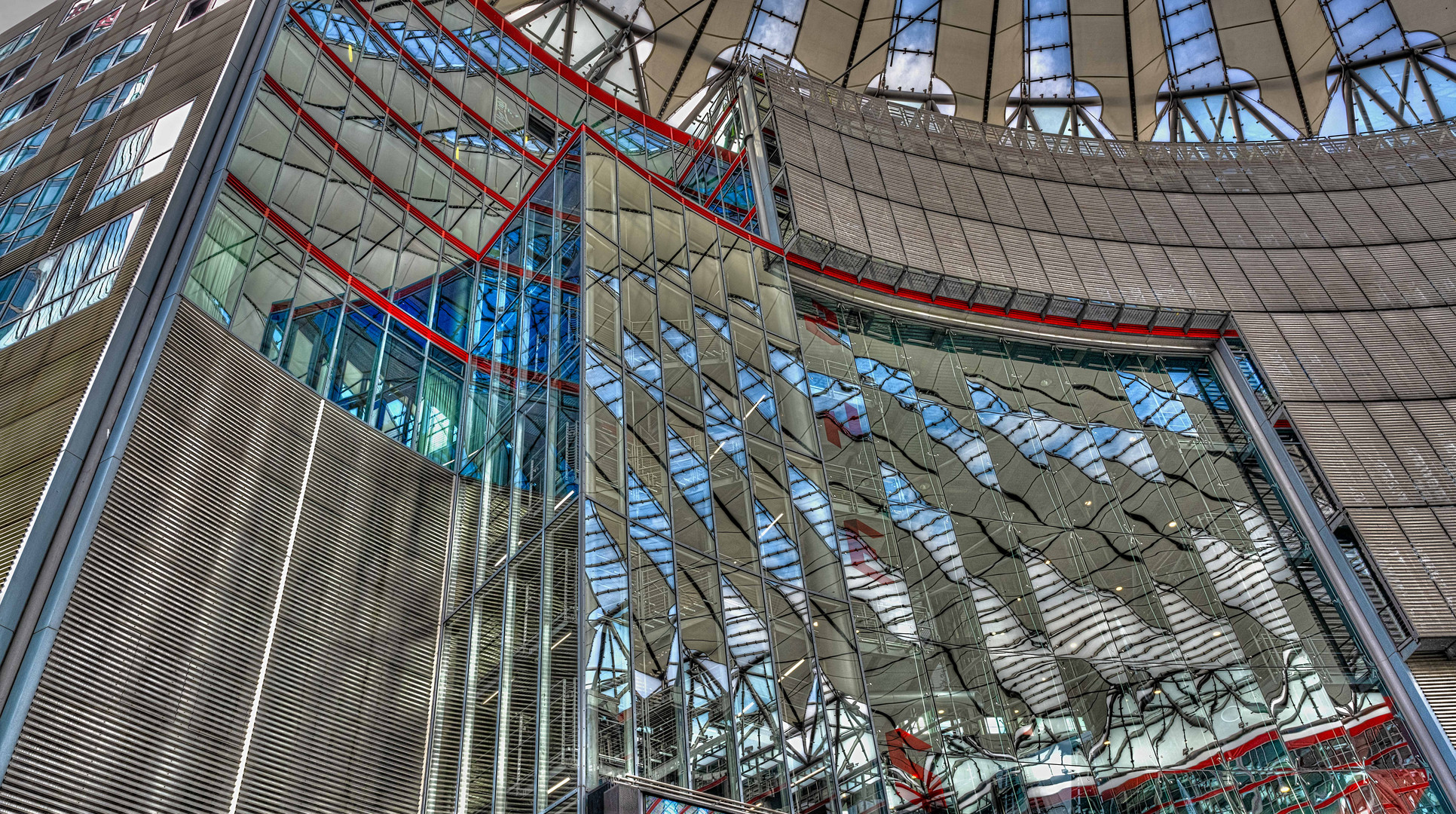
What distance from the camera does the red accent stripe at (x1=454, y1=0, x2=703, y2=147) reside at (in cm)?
3278

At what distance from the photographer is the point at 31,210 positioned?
18.4 metres

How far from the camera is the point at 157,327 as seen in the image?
47.4ft

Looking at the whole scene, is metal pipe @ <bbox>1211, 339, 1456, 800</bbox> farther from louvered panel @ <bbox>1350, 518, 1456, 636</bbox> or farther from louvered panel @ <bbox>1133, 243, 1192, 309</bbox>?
louvered panel @ <bbox>1133, 243, 1192, 309</bbox>

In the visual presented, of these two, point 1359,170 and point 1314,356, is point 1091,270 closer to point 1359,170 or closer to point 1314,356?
point 1314,356

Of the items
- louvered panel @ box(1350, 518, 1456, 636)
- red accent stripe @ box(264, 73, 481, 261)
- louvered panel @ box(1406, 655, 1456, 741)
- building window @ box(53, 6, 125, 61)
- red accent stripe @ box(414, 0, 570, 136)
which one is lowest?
louvered panel @ box(1406, 655, 1456, 741)

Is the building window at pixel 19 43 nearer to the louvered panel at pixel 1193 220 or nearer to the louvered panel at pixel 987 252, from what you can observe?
the louvered panel at pixel 987 252

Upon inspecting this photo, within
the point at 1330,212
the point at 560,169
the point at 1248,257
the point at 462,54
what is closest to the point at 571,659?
the point at 560,169

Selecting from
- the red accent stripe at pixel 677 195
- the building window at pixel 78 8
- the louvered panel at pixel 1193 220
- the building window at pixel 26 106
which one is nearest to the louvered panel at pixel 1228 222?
the louvered panel at pixel 1193 220

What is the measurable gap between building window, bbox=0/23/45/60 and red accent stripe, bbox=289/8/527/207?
10711 millimetres

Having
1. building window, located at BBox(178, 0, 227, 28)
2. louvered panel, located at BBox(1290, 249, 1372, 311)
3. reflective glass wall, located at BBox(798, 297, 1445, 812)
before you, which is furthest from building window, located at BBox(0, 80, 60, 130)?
louvered panel, located at BBox(1290, 249, 1372, 311)

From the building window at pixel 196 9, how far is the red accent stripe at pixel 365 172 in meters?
3.20

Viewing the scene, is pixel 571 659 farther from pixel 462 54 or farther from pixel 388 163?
pixel 462 54

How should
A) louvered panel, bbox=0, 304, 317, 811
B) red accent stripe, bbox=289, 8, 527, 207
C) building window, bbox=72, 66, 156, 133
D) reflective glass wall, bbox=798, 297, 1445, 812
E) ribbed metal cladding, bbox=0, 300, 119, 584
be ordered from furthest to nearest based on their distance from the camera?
red accent stripe, bbox=289, 8, 527, 207 → building window, bbox=72, 66, 156, 133 → reflective glass wall, bbox=798, 297, 1445, 812 → ribbed metal cladding, bbox=0, 300, 119, 584 → louvered panel, bbox=0, 304, 317, 811

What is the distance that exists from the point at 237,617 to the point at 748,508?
796cm
